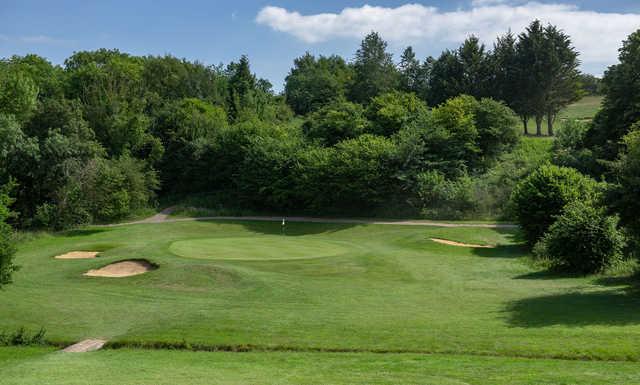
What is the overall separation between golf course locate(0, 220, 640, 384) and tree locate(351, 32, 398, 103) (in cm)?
5534

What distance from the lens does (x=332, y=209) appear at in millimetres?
55656

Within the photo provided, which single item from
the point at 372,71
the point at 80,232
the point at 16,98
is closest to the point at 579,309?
the point at 80,232

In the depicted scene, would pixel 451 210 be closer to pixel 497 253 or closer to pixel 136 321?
pixel 497 253

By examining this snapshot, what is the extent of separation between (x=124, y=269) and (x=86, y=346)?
10603 millimetres

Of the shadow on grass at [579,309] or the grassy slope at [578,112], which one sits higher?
the grassy slope at [578,112]

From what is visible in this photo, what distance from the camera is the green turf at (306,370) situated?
1171cm

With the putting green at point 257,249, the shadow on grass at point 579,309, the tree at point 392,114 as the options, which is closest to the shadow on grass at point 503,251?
the putting green at point 257,249

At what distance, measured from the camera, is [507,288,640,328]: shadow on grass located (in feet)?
55.1

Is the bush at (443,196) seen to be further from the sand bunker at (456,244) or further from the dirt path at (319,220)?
the sand bunker at (456,244)

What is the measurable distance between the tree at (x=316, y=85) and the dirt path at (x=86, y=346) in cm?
6802

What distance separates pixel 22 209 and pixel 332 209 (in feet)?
95.1

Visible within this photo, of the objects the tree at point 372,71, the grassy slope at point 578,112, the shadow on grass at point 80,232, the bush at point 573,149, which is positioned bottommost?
the shadow on grass at point 80,232

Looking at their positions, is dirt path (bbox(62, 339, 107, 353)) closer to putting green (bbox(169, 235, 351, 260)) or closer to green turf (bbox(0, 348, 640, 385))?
green turf (bbox(0, 348, 640, 385))

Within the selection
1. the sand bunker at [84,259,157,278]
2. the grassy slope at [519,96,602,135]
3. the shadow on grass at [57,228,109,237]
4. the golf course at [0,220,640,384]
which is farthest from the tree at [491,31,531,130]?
the sand bunker at [84,259,157,278]
